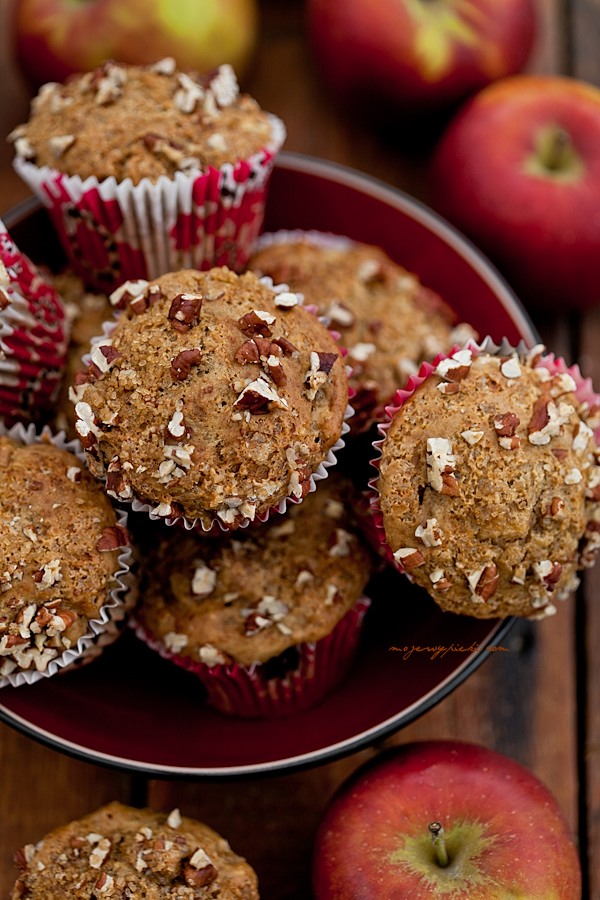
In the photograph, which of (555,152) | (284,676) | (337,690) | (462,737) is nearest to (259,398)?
(284,676)

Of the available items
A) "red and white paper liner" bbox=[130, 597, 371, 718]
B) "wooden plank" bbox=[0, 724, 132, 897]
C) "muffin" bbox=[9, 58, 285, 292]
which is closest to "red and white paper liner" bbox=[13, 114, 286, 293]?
"muffin" bbox=[9, 58, 285, 292]

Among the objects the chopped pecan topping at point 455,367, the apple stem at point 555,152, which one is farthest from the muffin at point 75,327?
Result: the apple stem at point 555,152

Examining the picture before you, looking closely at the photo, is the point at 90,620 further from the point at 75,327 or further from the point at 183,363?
the point at 75,327

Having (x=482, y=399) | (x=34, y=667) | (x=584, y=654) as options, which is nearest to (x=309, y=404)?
(x=482, y=399)

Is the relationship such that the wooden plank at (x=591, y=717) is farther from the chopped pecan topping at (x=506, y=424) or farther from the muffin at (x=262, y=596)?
the chopped pecan topping at (x=506, y=424)

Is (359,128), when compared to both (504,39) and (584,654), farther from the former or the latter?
(584,654)

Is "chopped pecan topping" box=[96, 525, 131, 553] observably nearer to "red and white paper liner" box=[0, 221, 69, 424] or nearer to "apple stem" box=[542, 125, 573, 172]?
"red and white paper liner" box=[0, 221, 69, 424]
